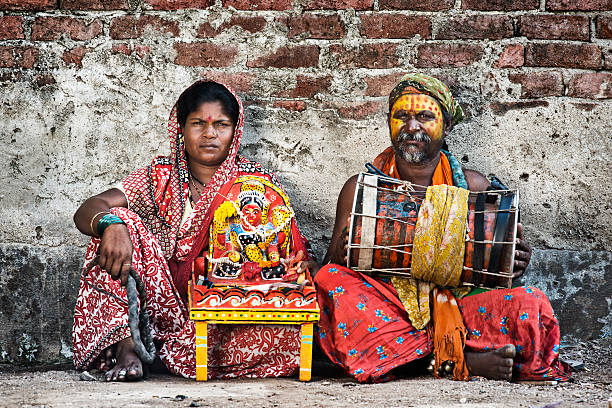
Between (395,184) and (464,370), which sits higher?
(395,184)

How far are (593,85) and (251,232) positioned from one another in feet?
6.72

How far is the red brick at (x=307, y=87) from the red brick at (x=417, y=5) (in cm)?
50

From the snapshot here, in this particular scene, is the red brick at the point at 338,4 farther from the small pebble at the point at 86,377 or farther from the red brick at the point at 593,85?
the small pebble at the point at 86,377

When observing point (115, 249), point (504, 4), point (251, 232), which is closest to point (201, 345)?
point (115, 249)

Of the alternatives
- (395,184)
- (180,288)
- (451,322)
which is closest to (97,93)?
(180,288)

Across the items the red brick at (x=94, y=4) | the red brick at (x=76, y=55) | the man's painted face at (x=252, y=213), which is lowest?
the man's painted face at (x=252, y=213)

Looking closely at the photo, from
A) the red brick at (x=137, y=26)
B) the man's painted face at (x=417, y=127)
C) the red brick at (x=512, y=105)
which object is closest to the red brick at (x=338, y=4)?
the man's painted face at (x=417, y=127)

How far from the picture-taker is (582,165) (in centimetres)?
415

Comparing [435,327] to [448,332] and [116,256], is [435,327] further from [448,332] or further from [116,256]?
[116,256]

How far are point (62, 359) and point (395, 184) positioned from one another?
83.3 inches

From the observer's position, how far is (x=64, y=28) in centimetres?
412

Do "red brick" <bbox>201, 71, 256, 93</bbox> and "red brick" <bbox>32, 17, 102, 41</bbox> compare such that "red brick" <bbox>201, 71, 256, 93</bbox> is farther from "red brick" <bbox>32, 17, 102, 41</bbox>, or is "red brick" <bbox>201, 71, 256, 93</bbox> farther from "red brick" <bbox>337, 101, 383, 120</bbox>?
"red brick" <bbox>32, 17, 102, 41</bbox>

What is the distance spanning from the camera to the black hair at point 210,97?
3.94 m

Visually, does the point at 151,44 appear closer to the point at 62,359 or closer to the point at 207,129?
the point at 207,129
